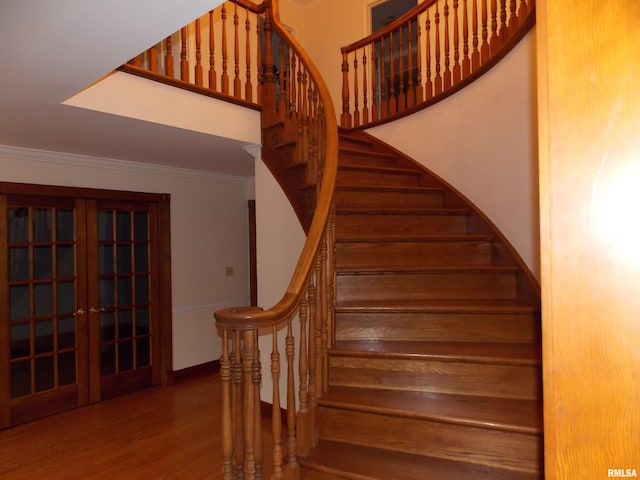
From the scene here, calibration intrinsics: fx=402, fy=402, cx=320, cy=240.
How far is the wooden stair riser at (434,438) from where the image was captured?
1.61m

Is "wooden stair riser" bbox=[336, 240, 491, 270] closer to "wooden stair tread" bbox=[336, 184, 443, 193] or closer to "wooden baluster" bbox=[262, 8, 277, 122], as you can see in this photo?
"wooden stair tread" bbox=[336, 184, 443, 193]

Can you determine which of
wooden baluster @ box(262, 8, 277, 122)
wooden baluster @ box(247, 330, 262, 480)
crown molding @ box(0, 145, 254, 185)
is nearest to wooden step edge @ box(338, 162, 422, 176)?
wooden baluster @ box(262, 8, 277, 122)

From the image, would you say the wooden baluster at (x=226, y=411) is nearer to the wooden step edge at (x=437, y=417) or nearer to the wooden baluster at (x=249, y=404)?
the wooden baluster at (x=249, y=404)

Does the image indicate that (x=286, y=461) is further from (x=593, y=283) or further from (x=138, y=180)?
(x=138, y=180)

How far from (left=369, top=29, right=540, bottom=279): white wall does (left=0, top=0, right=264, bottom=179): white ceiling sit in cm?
165

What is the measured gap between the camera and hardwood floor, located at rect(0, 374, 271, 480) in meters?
2.66

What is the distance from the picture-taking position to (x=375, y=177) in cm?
333

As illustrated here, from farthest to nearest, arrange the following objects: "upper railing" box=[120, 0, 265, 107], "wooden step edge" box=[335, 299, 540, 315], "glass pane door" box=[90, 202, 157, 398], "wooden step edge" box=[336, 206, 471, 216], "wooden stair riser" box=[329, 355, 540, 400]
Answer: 1. "glass pane door" box=[90, 202, 157, 398]
2. "wooden step edge" box=[336, 206, 471, 216]
3. "upper railing" box=[120, 0, 265, 107]
4. "wooden step edge" box=[335, 299, 540, 315]
5. "wooden stair riser" box=[329, 355, 540, 400]

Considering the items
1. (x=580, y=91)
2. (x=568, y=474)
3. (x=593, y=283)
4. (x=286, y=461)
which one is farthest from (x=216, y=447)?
(x=580, y=91)

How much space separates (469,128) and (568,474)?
2.64m

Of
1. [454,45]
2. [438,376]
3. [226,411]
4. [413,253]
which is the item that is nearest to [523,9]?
[454,45]

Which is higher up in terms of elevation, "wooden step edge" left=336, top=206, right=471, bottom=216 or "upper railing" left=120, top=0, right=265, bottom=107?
Answer: "upper railing" left=120, top=0, right=265, bottom=107

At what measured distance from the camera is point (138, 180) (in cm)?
415

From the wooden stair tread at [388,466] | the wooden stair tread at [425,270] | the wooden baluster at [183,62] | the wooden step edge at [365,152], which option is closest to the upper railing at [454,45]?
the wooden step edge at [365,152]
